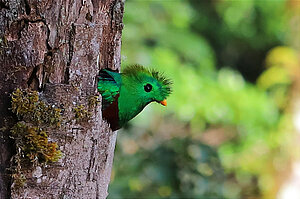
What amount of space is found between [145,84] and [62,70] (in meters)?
0.19

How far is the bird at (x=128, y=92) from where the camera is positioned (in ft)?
3.45

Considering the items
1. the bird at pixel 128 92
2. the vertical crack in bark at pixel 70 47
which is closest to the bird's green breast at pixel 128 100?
the bird at pixel 128 92

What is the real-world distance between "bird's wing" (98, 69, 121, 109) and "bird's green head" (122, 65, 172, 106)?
29mm

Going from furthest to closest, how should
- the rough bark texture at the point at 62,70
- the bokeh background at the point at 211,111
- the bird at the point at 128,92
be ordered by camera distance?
the bokeh background at the point at 211,111, the bird at the point at 128,92, the rough bark texture at the point at 62,70

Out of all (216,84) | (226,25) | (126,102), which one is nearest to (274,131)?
(216,84)

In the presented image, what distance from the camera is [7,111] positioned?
95 cm

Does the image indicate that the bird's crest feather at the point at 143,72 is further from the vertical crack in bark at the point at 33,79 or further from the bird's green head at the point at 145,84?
the vertical crack in bark at the point at 33,79

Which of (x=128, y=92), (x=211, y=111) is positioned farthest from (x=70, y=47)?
(x=211, y=111)

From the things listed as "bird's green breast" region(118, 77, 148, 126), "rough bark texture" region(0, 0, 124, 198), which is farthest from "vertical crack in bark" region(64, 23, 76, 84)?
"bird's green breast" region(118, 77, 148, 126)

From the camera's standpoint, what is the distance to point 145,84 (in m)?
1.08

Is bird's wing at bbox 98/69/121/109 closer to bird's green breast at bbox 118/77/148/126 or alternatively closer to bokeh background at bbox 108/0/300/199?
bird's green breast at bbox 118/77/148/126

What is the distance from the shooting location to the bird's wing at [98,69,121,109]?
103cm

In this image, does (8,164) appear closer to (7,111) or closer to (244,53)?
(7,111)

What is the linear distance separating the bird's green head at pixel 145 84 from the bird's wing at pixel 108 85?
3 cm
